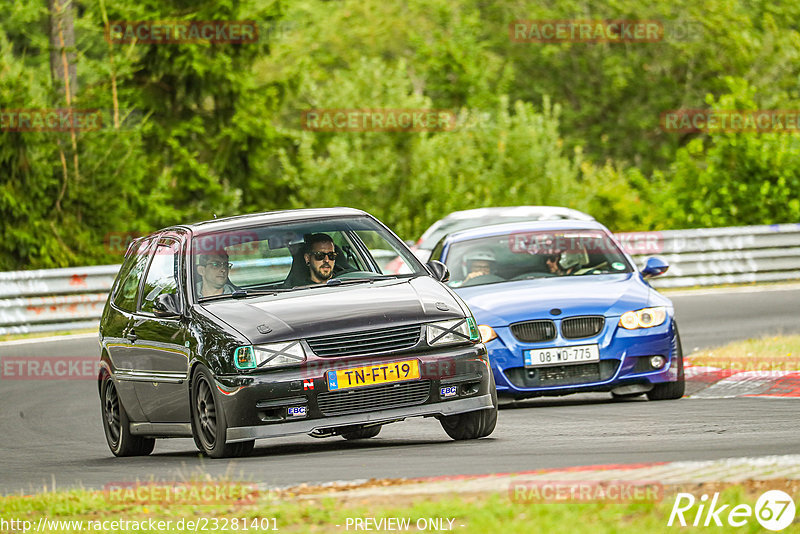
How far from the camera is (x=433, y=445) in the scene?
30.6 ft

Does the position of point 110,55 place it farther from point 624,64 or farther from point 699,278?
point 624,64

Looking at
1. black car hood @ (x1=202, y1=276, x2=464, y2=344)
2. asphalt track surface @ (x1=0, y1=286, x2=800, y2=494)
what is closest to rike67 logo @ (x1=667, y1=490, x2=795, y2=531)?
asphalt track surface @ (x1=0, y1=286, x2=800, y2=494)

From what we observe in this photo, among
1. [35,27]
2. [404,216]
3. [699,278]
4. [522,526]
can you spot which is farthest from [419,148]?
[522,526]

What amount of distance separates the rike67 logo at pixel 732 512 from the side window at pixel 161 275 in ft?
16.3

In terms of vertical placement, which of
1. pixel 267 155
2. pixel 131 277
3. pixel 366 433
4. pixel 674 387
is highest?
pixel 131 277

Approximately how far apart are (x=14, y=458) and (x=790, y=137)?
2221 cm

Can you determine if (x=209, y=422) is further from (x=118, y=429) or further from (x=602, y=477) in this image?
(x=602, y=477)

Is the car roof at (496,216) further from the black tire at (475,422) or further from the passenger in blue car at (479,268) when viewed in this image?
the black tire at (475,422)

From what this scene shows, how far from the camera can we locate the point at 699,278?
86.3 feet

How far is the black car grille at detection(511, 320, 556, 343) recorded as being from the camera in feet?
39.3

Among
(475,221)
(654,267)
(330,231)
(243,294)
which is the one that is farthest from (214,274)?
(475,221)

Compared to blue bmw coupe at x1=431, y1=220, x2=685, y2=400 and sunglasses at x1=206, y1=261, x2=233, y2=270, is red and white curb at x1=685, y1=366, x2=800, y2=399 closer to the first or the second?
blue bmw coupe at x1=431, y1=220, x2=685, y2=400

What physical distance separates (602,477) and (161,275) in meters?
4.71

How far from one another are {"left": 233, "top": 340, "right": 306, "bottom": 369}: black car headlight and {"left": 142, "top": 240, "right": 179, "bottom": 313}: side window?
1.32m
